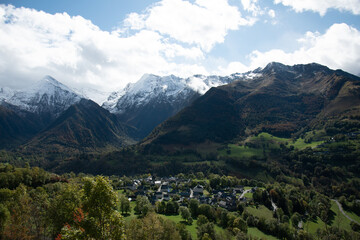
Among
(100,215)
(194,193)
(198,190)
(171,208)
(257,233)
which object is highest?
(100,215)

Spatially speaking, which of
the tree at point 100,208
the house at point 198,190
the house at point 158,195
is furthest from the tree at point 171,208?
the tree at point 100,208

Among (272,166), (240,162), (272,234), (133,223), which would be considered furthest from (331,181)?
(133,223)

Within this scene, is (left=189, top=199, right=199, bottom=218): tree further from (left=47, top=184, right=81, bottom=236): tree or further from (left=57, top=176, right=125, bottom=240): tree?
(left=57, top=176, right=125, bottom=240): tree

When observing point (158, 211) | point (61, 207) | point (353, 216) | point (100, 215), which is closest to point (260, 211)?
point (158, 211)

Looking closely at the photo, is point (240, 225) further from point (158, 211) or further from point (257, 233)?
point (158, 211)

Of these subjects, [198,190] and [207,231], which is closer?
[207,231]

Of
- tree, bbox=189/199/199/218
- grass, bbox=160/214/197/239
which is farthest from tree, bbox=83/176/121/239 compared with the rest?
tree, bbox=189/199/199/218

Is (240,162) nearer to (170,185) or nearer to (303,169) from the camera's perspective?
(303,169)

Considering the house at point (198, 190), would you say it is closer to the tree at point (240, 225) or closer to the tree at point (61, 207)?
the tree at point (240, 225)
